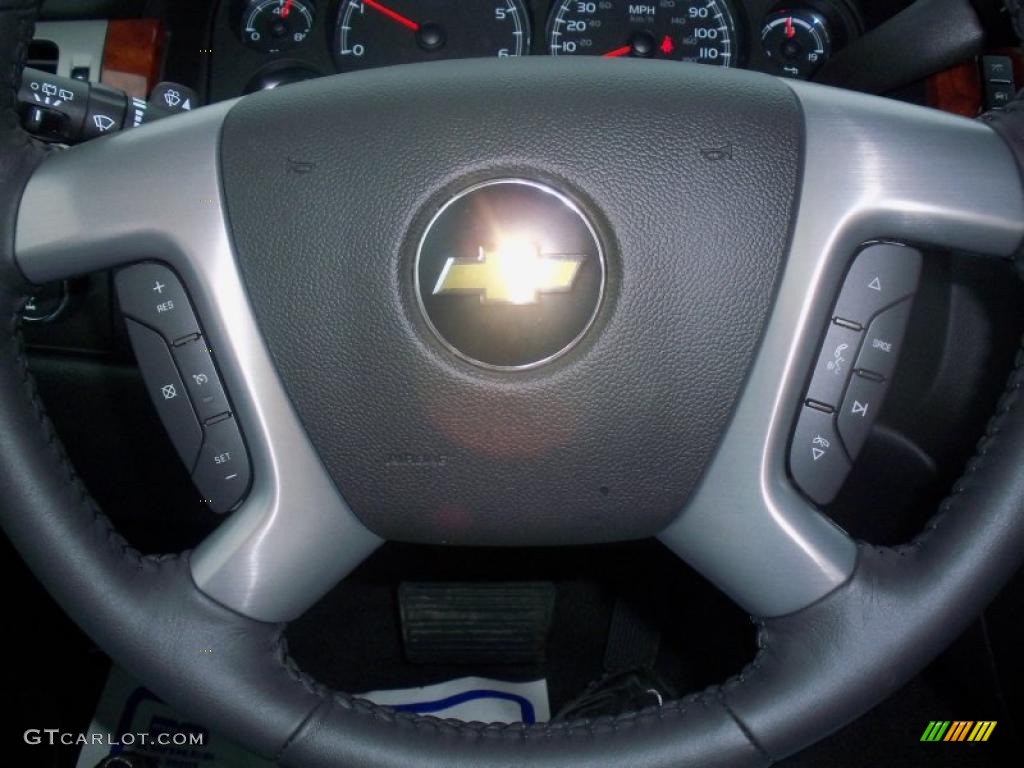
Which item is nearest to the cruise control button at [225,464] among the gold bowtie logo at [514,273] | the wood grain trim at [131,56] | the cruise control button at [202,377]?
the cruise control button at [202,377]

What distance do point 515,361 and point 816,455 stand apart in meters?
0.23

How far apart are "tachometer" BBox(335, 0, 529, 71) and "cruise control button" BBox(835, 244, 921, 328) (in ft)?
2.78

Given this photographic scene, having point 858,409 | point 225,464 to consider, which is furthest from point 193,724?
point 858,409

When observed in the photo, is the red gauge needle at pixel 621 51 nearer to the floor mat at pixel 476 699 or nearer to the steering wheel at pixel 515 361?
the steering wheel at pixel 515 361

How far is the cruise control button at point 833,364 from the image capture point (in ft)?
2.73

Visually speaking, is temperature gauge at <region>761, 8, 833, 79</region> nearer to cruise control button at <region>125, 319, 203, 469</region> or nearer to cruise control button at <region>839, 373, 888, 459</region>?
cruise control button at <region>839, 373, 888, 459</region>

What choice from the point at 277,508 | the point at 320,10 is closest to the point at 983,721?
the point at 277,508

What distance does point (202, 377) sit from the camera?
2.75 feet

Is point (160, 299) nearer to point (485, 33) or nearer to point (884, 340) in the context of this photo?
point (884, 340)

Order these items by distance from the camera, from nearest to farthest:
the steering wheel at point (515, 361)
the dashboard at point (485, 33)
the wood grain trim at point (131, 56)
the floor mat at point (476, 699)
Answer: the steering wheel at point (515, 361) < the wood grain trim at point (131, 56) < the dashboard at point (485, 33) < the floor mat at point (476, 699)

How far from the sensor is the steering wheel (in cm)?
79

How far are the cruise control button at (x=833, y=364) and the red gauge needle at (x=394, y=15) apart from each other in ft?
2.97

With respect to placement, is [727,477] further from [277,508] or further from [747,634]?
[747,634]

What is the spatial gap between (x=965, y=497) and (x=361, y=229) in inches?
18.0
